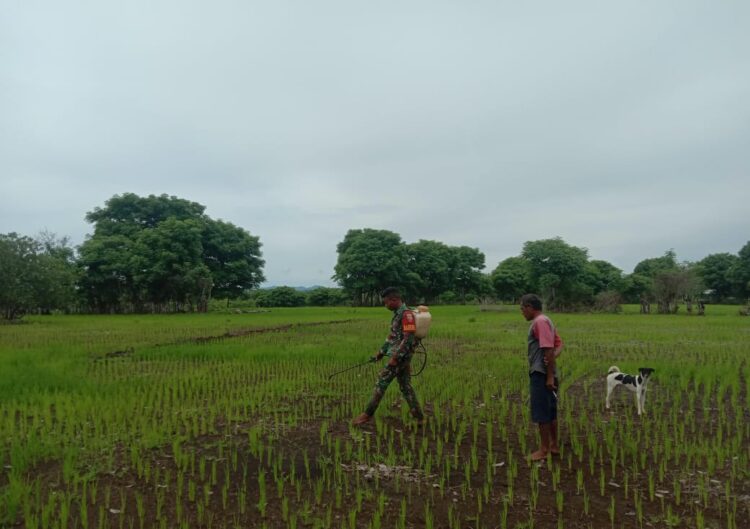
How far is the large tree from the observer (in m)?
37.9

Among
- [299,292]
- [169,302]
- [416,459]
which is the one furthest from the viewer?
[299,292]

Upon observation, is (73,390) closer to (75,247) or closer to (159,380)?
(159,380)

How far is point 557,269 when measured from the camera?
45344mm

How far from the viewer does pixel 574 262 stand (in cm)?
4494

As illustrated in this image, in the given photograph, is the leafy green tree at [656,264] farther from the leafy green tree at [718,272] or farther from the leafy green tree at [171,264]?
the leafy green tree at [171,264]

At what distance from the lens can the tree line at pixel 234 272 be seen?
104 feet

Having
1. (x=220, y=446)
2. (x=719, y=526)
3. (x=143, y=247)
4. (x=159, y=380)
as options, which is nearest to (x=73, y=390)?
(x=159, y=380)

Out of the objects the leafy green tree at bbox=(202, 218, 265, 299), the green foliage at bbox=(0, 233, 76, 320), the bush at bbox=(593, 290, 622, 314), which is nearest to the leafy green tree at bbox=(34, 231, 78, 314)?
the green foliage at bbox=(0, 233, 76, 320)

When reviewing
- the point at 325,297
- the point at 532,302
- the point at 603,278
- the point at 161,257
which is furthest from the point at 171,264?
the point at 603,278

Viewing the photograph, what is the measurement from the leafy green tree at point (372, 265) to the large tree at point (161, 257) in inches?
431

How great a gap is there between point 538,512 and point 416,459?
1.68 metres

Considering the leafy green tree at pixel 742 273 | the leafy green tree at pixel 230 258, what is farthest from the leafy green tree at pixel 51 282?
the leafy green tree at pixel 742 273

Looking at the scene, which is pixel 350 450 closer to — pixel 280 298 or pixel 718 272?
pixel 280 298

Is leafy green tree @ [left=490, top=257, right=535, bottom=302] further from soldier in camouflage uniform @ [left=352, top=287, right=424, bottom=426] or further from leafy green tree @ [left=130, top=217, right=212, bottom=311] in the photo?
soldier in camouflage uniform @ [left=352, top=287, right=424, bottom=426]
